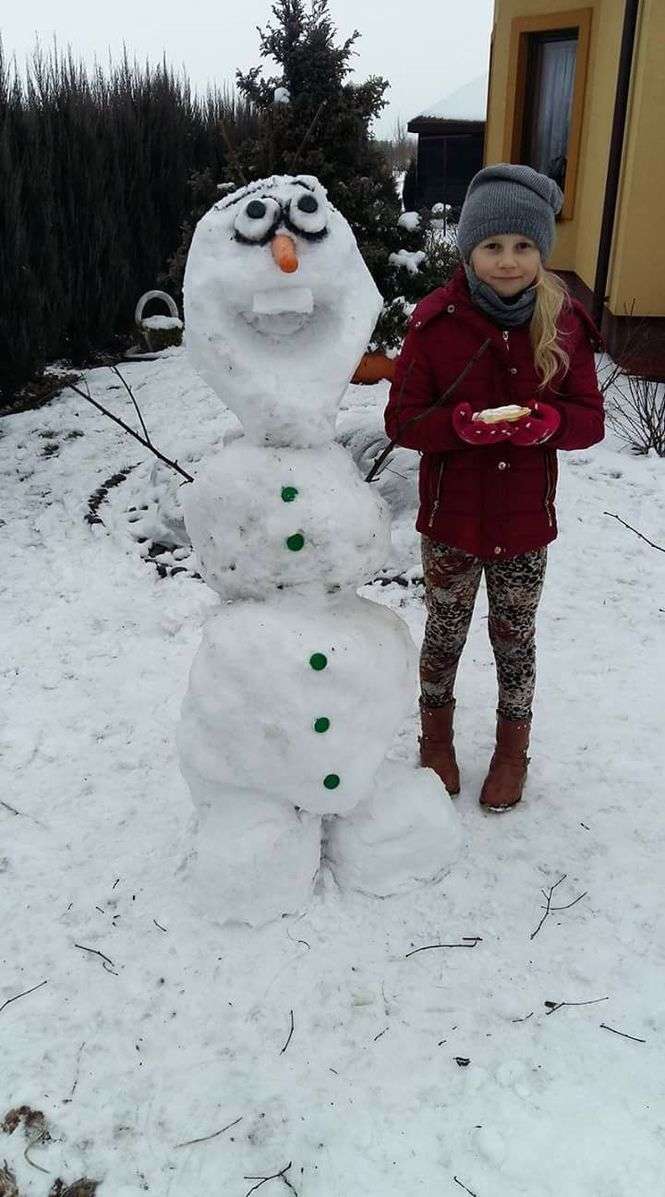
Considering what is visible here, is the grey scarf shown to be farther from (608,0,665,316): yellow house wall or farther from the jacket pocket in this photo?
(608,0,665,316): yellow house wall

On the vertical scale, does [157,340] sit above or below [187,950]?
above

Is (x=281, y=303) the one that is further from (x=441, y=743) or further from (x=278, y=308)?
(x=441, y=743)

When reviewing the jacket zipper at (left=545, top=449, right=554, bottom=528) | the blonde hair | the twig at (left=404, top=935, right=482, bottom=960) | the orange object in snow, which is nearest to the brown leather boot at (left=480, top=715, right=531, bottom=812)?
the twig at (left=404, top=935, right=482, bottom=960)

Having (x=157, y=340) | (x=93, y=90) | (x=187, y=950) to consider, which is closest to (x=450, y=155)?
(x=93, y=90)

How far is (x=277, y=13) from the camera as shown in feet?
18.3

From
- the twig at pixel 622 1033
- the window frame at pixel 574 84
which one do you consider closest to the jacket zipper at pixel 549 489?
the twig at pixel 622 1033

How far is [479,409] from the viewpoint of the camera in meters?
2.15

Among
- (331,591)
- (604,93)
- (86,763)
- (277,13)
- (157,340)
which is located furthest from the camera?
(157,340)

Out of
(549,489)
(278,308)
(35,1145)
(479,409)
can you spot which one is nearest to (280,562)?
(278,308)

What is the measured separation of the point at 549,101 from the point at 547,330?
7.63m

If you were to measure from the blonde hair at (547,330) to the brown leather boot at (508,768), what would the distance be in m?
0.96

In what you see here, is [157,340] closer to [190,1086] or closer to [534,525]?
[534,525]

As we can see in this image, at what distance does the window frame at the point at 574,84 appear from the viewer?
7570 millimetres

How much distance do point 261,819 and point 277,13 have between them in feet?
17.9
